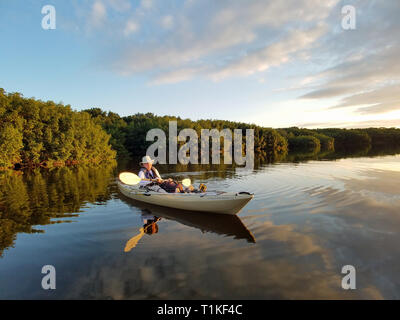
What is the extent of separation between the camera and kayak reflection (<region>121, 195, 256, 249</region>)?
24.0ft

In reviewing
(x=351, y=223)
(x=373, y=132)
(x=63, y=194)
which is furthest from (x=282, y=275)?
(x=373, y=132)

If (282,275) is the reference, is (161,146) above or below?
above

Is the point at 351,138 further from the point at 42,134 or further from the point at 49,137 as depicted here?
the point at 42,134

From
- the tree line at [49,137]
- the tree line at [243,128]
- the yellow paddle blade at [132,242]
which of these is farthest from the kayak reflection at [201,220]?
the tree line at [243,128]

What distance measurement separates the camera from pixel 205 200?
8.51m

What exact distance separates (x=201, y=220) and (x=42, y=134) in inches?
1189

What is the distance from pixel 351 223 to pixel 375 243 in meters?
1.63

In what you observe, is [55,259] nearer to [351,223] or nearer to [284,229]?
[284,229]

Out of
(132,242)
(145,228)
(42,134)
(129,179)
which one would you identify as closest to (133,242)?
(132,242)

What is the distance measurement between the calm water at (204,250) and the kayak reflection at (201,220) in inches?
1.5

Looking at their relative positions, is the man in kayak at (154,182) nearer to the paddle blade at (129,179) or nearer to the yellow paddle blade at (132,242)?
the paddle blade at (129,179)

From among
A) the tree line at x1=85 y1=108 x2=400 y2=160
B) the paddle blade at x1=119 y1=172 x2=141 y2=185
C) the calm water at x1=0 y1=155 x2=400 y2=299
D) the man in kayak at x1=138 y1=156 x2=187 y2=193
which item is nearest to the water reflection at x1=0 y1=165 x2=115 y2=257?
the calm water at x1=0 y1=155 x2=400 y2=299

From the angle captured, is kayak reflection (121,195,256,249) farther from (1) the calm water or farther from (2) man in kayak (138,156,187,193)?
(2) man in kayak (138,156,187,193)
